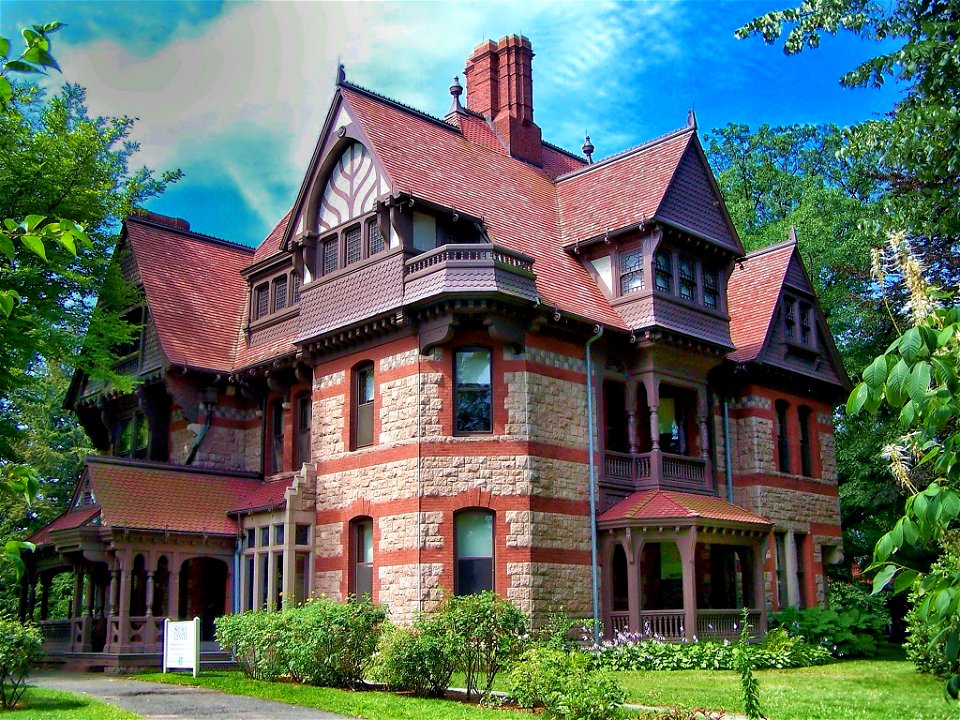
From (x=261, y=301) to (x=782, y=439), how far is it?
16.2 m

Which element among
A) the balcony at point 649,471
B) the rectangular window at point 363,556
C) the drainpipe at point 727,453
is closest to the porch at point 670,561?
the balcony at point 649,471

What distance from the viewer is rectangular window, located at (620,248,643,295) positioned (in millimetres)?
25234

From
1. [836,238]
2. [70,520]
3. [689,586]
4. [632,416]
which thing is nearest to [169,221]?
[70,520]

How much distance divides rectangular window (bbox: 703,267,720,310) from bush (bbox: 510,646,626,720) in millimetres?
14278

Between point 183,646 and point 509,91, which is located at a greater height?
point 509,91

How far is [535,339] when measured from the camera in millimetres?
22875

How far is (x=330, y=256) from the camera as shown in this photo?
2570cm

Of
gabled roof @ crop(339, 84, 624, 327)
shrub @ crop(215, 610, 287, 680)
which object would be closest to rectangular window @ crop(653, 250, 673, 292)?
gabled roof @ crop(339, 84, 624, 327)

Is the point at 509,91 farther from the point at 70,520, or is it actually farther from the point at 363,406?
the point at 70,520

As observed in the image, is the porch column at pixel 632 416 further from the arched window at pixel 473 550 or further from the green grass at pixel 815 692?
the green grass at pixel 815 692

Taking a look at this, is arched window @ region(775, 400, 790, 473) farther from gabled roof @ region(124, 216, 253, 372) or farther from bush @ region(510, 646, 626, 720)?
gabled roof @ region(124, 216, 253, 372)

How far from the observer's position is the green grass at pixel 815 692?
47.9 ft

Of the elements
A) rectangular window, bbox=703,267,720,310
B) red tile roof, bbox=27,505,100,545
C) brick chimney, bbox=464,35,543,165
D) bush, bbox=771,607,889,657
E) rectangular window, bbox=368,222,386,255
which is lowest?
bush, bbox=771,607,889,657

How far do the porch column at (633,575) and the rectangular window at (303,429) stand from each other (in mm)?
9268
